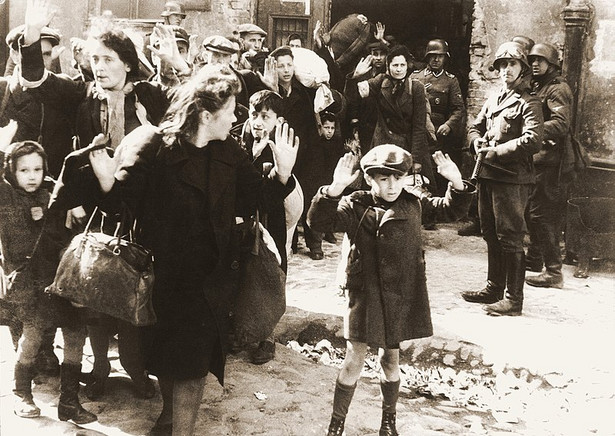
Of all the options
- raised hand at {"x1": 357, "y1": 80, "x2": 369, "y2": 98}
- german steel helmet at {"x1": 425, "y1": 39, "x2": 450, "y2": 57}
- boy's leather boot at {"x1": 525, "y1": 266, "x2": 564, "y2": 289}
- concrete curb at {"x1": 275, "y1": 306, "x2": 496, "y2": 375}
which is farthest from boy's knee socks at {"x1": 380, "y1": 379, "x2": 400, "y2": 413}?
german steel helmet at {"x1": 425, "y1": 39, "x2": 450, "y2": 57}

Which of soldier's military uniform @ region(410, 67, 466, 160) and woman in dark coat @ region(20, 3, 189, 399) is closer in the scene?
woman in dark coat @ region(20, 3, 189, 399)

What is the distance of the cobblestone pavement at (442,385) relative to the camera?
4.69 metres

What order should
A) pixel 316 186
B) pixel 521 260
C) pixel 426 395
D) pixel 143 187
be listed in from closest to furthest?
pixel 143 187, pixel 426 395, pixel 521 260, pixel 316 186

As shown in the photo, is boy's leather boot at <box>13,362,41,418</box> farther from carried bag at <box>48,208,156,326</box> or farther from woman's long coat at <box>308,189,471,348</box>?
woman's long coat at <box>308,189,471,348</box>

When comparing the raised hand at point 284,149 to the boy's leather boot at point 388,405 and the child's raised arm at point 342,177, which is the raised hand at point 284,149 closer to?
the child's raised arm at point 342,177

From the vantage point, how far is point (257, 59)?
335 inches

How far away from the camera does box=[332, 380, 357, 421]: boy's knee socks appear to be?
4.30 metres

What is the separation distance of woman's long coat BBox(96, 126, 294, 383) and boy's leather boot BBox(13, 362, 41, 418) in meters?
0.98

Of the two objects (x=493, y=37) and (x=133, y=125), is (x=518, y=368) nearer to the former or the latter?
(x=133, y=125)

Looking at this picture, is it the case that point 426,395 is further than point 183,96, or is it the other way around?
point 426,395

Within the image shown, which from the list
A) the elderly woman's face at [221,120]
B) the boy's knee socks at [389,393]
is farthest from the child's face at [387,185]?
the boy's knee socks at [389,393]

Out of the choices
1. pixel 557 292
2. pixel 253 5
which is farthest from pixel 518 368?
pixel 253 5

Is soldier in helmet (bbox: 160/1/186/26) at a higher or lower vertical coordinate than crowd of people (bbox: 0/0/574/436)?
higher

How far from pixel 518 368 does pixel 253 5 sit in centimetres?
707
